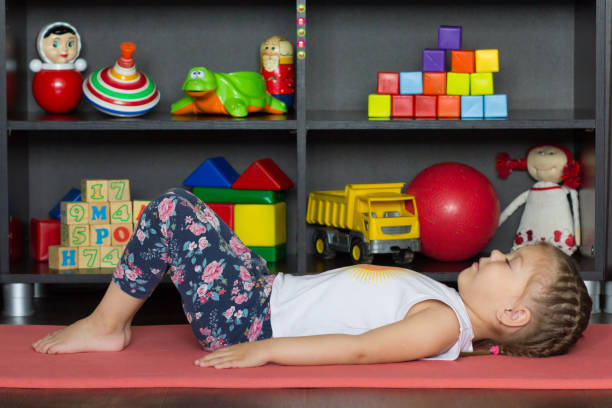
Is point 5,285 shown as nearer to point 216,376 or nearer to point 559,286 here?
point 216,376

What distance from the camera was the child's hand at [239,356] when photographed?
1359 millimetres

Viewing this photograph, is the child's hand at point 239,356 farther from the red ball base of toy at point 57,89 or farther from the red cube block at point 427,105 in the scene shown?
the red ball base of toy at point 57,89

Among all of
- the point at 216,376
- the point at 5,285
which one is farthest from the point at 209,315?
the point at 5,285

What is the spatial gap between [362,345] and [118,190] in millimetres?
1064

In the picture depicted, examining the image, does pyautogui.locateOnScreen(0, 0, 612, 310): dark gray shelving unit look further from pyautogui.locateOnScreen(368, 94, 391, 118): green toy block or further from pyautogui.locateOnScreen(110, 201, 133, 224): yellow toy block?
pyautogui.locateOnScreen(110, 201, 133, 224): yellow toy block

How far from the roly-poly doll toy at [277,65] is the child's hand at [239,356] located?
1.13 meters

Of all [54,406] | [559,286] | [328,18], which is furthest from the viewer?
[328,18]

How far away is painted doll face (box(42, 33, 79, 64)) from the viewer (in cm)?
225

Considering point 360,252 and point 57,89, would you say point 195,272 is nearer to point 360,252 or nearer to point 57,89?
point 360,252

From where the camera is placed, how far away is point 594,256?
2098 mm

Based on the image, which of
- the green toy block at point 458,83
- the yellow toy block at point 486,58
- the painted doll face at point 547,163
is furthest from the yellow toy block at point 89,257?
the painted doll face at point 547,163

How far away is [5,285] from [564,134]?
173 cm

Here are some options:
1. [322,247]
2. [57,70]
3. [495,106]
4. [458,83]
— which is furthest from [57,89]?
[495,106]

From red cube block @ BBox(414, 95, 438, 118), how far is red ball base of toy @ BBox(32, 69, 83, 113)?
38.9 inches
